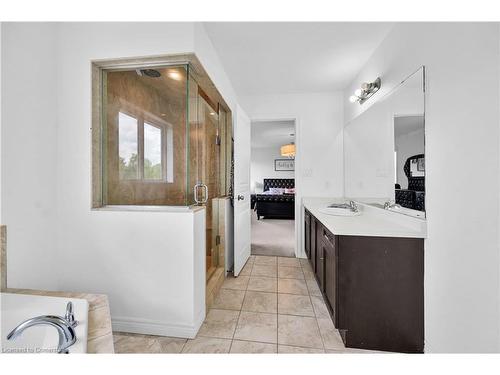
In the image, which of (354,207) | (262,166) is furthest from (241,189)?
(262,166)

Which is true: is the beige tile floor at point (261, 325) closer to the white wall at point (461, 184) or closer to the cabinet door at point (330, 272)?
the cabinet door at point (330, 272)

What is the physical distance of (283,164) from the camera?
8.23m

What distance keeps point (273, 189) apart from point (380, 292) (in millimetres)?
6641

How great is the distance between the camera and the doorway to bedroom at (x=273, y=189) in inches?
154

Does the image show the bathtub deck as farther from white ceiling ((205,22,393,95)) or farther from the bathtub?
white ceiling ((205,22,393,95))

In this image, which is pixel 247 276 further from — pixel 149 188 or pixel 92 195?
pixel 92 195

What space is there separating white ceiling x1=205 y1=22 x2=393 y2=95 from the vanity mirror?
55 cm

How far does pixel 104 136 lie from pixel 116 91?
38cm

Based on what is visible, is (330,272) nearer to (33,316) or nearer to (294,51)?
(33,316)

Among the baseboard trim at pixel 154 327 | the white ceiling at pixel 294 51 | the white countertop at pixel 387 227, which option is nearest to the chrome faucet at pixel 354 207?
the white countertop at pixel 387 227

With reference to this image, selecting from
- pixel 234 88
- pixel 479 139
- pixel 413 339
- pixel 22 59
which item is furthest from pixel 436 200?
pixel 22 59
